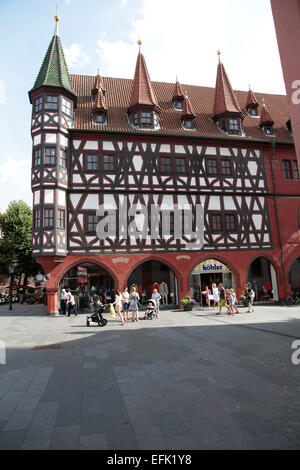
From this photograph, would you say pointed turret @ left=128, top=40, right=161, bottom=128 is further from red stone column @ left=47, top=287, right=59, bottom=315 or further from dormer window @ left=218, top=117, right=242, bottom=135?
red stone column @ left=47, top=287, right=59, bottom=315

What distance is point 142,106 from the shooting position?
2264 cm

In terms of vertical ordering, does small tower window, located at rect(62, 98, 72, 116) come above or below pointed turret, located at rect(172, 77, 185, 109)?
below

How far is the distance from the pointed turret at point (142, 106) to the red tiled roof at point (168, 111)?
2.31 ft

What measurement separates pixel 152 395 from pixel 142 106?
22002 mm

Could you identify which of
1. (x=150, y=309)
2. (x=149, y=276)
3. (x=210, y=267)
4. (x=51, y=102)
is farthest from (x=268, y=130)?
(x=150, y=309)

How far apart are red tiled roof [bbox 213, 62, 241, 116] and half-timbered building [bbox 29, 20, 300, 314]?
11 cm

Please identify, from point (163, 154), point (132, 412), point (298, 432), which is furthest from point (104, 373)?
point (163, 154)

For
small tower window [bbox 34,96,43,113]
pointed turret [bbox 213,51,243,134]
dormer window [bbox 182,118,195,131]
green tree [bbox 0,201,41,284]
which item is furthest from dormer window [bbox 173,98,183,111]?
green tree [bbox 0,201,41,284]

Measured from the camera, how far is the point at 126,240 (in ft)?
67.5

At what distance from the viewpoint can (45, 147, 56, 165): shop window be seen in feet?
64.8

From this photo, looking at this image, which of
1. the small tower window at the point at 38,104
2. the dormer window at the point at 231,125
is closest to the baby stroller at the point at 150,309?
the small tower window at the point at 38,104

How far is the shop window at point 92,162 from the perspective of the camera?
2106 cm

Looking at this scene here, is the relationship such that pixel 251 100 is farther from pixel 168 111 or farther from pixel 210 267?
pixel 210 267
